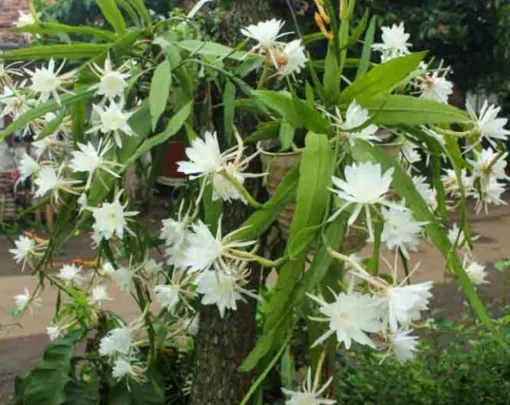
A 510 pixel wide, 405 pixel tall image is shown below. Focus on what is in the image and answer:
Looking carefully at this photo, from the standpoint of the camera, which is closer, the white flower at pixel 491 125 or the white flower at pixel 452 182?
the white flower at pixel 491 125

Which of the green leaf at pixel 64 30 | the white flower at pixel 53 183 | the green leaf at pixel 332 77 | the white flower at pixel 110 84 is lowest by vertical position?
the white flower at pixel 53 183


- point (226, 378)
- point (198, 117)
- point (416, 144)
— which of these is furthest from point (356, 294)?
point (226, 378)

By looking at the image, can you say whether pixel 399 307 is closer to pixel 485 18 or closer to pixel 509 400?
pixel 509 400

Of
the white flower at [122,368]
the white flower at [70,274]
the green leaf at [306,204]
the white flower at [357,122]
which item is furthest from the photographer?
the white flower at [70,274]

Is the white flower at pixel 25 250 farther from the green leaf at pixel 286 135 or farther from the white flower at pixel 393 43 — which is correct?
the white flower at pixel 393 43

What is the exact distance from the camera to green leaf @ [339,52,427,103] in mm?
1399

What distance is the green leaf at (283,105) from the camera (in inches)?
56.1

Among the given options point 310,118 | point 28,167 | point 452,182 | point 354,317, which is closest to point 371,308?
point 354,317

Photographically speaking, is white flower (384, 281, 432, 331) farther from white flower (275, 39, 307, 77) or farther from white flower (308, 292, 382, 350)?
white flower (275, 39, 307, 77)

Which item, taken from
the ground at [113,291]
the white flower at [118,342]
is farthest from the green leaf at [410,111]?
the ground at [113,291]

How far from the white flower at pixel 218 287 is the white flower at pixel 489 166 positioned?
0.63 meters

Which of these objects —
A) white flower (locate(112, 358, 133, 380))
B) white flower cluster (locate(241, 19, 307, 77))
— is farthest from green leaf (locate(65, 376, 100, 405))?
white flower cluster (locate(241, 19, 307, 77))

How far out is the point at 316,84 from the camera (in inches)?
59.7

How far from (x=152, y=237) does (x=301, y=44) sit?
0.60m
